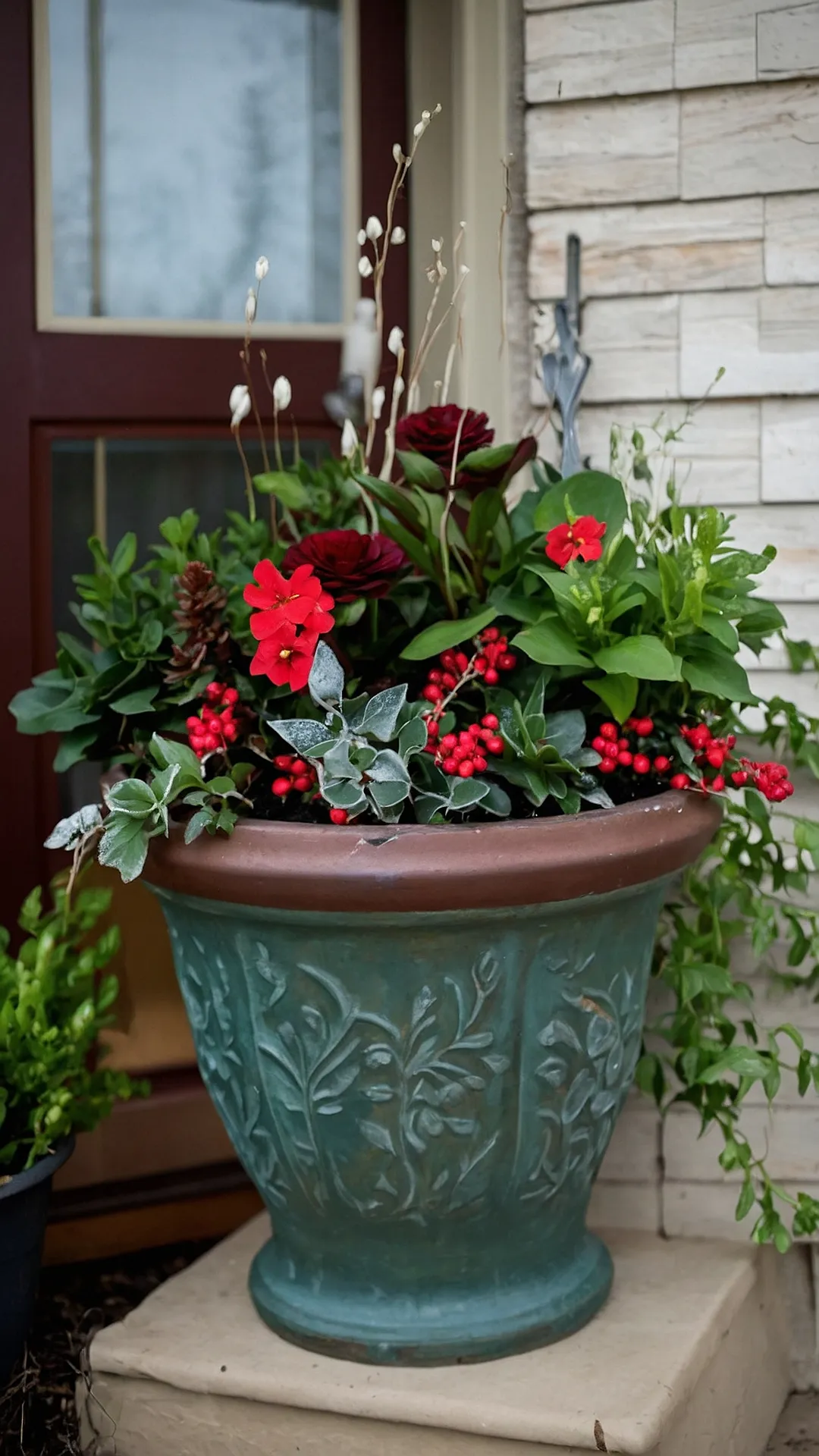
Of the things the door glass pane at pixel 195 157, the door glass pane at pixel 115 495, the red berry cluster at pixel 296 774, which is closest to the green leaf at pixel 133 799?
the red berry cluster at pixel 296 774

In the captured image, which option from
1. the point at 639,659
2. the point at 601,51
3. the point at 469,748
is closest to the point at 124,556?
the point at 469,748

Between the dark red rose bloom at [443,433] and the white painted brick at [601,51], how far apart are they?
616mm

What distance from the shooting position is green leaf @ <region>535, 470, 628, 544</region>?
59.2 inches

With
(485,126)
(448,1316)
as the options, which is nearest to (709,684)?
(448,1316)

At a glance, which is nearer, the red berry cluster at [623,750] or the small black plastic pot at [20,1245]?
the red berry cluster at [623,750]

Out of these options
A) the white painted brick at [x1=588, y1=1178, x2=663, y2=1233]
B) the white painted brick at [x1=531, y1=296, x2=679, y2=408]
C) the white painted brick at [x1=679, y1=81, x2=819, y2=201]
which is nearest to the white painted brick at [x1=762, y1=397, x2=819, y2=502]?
the white painted brick at [x1=531, y1=296, x2=679, y2=408]

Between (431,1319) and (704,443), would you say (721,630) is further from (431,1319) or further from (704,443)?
(431,1319)

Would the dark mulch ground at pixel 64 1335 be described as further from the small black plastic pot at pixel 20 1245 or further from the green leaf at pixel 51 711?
the green leaf at pixel 51 711

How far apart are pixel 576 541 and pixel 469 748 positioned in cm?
25

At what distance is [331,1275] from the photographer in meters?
1.52

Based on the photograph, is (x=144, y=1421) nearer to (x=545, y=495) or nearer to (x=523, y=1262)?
(x=523, y=1262)

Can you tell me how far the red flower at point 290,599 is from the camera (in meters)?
1.34

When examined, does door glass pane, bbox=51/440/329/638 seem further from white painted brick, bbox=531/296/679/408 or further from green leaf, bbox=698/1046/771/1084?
green leaf, bbox=698/1046/771/1084

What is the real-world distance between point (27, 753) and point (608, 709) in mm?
970
